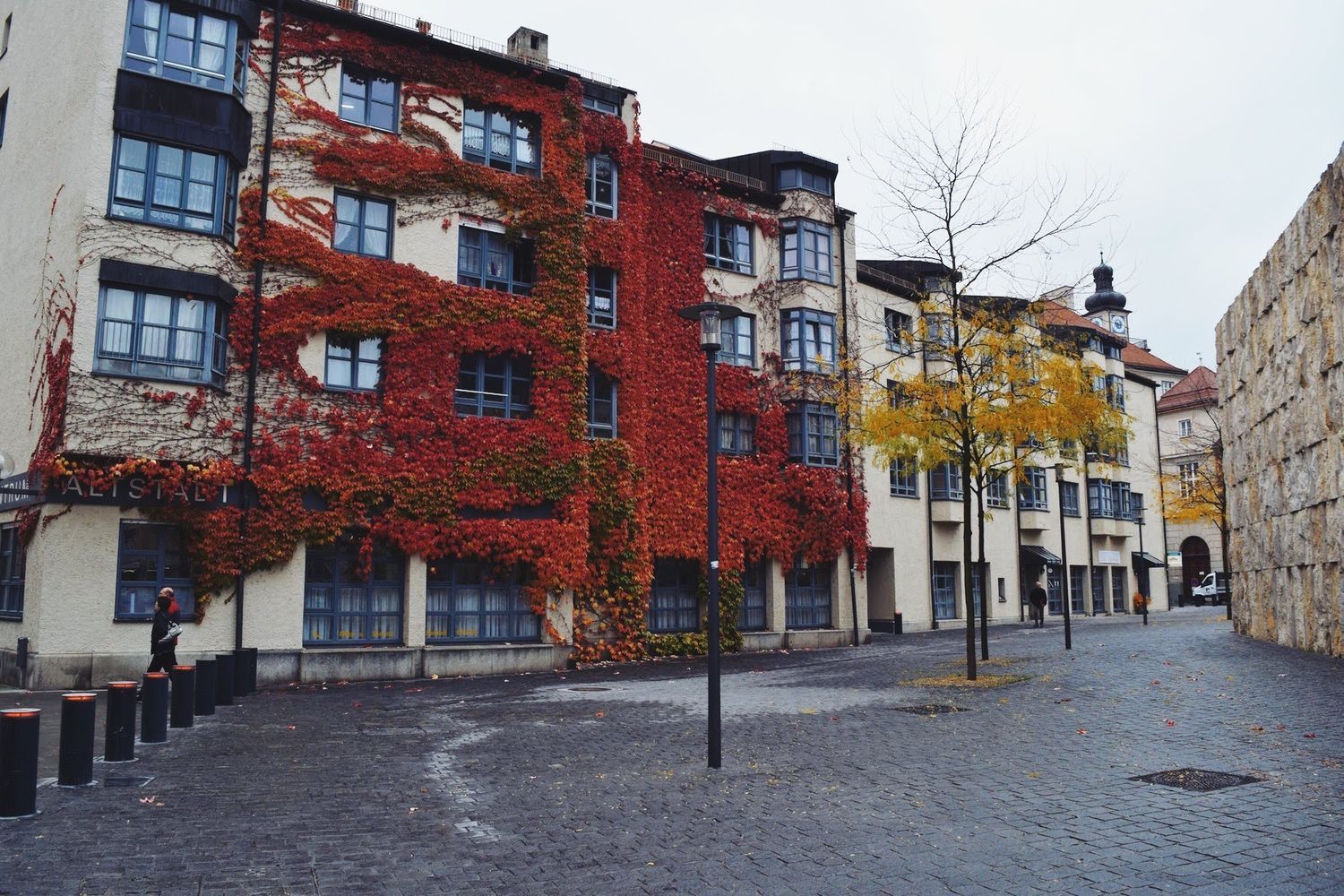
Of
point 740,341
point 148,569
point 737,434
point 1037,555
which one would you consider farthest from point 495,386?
point 1037,555

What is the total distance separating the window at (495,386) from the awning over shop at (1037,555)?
27482 mm

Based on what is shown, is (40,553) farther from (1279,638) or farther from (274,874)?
(1279,638)

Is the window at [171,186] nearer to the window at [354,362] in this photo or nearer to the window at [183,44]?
the window at [183,44]

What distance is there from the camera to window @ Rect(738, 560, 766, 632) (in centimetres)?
3061

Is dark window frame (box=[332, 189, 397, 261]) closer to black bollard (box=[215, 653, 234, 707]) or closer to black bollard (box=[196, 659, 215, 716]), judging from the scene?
black bollard (box=[215, 653, 234, 707])

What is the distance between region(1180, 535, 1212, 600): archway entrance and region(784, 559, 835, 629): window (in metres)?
49.3

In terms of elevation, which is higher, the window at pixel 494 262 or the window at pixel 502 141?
the window at pixel 502 141

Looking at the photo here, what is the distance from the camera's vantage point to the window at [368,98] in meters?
24.2

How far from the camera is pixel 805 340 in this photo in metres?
32.3

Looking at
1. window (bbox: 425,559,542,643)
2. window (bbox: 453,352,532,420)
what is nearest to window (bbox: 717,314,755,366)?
window (bbox: 453,352,532,420)

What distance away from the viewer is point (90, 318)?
64.2 ft

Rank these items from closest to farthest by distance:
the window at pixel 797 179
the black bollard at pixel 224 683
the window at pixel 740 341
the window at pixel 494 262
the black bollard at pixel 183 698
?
the black bollard at pixel 183 698 < the black bollard at pixel 224 683 < the window at pixel 494 262 < the window at pixel 740 341 < the window at pixel 797 179

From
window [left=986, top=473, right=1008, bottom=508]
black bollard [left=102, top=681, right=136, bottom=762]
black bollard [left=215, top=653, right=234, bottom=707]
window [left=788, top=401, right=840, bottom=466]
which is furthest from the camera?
window [left=986, top=473, right=1008, bottom=508]

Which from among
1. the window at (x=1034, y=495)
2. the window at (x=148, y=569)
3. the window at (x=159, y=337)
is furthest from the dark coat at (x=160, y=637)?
the window at (x=1034, y=495)
